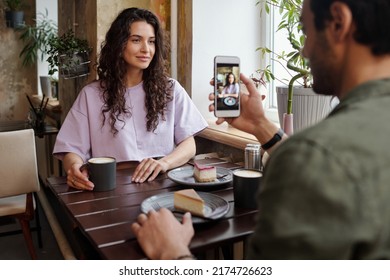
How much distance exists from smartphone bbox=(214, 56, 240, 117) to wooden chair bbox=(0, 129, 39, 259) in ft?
4.45

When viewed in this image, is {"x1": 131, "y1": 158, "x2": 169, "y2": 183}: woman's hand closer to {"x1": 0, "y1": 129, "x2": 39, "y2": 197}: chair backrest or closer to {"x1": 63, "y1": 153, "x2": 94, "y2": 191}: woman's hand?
{"x1": 63, "y1": 153, "x2": 94, "y2": 191}: woman's hand

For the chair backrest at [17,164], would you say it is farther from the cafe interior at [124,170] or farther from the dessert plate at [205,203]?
the dessert plate at [205,203]

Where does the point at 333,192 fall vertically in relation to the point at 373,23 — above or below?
below

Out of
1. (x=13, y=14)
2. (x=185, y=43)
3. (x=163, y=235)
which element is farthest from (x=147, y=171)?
(x=13, y=14)

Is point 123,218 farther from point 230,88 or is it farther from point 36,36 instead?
point 36,36

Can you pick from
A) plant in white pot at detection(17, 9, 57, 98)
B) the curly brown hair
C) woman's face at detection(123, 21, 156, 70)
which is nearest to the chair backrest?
the curly brown hair

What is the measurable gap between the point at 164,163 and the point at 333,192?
1.13 meters

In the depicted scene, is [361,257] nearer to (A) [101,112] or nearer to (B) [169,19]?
(A) [101,112]

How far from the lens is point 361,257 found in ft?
1.77

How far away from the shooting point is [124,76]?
191cm

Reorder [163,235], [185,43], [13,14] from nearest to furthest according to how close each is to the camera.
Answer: [163,235], [185,43], [13,14]

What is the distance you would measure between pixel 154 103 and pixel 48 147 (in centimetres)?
234

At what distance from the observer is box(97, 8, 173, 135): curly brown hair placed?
72.8 inches

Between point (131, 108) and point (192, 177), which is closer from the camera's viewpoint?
point (192, 177)
